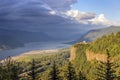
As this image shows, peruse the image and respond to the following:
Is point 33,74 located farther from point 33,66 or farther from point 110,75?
point 110,75

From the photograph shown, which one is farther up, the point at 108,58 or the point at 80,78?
the point at 108,58

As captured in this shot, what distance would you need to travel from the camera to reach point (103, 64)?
36.4m

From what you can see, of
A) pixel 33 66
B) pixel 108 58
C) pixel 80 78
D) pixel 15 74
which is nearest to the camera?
pixel 108 58

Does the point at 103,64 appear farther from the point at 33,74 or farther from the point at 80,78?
the point at 80,78

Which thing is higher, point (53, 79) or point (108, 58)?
point (108, 58)

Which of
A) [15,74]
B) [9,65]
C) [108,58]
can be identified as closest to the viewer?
[108,58]

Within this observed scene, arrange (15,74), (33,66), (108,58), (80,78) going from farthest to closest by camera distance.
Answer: (80,78), (15,74), (33,66), (108,58)

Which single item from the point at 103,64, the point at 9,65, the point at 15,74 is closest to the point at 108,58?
the point at 103,64

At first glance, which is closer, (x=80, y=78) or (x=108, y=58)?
(x=108, y=58)

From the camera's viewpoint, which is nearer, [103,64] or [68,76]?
[103,64]

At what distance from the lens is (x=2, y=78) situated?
5750cm

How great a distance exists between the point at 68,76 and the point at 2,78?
16.6 m

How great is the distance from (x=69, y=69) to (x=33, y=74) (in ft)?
16.7

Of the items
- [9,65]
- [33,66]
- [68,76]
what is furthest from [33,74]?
[9,65]
